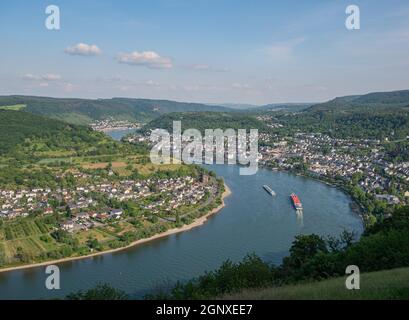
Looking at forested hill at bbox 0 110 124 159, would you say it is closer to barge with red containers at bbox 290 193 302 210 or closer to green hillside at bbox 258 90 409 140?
barge with red containers at bbox 290 193 302 210

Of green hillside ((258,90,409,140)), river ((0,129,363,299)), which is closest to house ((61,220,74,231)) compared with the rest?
river ((0,129,363,299))

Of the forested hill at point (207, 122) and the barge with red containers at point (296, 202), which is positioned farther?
the forested hill at point (207, 122)

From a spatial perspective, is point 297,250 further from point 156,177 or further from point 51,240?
point 156,177

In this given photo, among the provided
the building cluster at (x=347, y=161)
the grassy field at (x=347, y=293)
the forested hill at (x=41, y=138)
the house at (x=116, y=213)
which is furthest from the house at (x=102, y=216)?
the grassy field at (x=347, y=293)

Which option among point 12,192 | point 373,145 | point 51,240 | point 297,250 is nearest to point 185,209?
point 51,240

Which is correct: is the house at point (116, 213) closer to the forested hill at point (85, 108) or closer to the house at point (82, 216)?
the house at point (82, 216)

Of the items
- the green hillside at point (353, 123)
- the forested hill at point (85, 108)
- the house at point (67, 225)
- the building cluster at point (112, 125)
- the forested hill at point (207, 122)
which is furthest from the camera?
the forested hill at point (85, 108)
